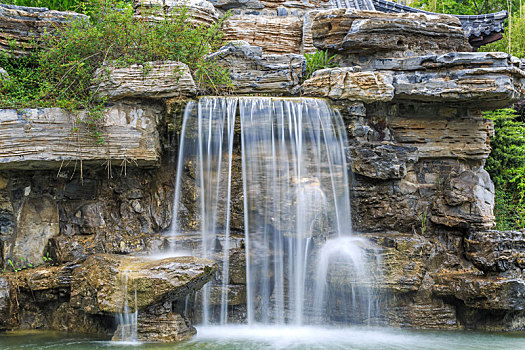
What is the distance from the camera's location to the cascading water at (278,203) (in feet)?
25.1

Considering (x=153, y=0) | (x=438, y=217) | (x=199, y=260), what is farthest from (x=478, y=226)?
(x=153, y=0)

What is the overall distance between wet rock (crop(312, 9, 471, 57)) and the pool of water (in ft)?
15.7

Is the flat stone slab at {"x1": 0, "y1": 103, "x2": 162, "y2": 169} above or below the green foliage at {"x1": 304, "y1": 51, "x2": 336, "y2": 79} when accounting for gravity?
below

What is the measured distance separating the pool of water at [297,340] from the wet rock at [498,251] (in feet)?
3.24

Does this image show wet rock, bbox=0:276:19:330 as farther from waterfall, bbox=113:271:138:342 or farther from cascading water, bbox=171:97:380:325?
cascading water, bbox=171:97:380:325

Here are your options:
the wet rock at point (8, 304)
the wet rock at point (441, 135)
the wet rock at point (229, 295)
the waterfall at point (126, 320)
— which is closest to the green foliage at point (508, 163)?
the wet rock at point (441, 135)

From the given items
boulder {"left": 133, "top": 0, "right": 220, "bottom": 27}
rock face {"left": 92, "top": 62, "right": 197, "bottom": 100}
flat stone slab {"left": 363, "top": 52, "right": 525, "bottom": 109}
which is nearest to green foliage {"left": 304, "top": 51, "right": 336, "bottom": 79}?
flat stone slab {"left": 363, "top": 52, "right": 525, "bottom": 109}

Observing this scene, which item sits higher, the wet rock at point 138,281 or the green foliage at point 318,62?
the green foliage at point 318,62

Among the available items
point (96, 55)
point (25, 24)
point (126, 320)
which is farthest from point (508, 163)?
point (25, 24)

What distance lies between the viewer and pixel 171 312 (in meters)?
6.73

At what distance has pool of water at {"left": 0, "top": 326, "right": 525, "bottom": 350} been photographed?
634cm

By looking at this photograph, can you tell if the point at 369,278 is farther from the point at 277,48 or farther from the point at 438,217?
the point at 277,48

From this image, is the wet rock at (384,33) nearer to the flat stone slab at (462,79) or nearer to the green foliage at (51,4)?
the flat stone slab at (462,79)

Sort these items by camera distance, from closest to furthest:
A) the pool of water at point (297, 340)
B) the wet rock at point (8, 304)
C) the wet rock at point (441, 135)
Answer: the pool of water at point (297, 340), the wet rock at point (8, 304), the wet rock at point (441, 135)
